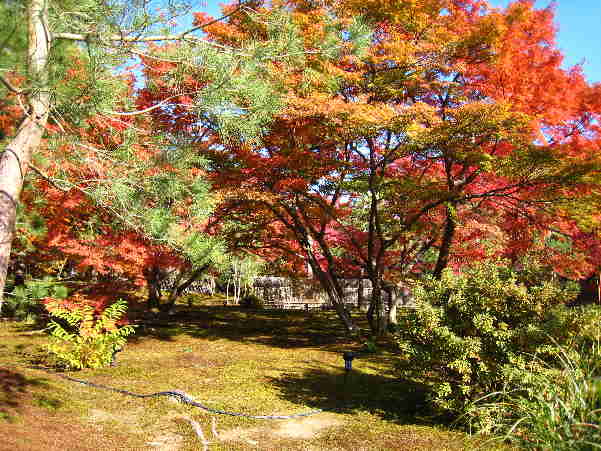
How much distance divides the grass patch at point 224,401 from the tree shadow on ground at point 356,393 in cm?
1

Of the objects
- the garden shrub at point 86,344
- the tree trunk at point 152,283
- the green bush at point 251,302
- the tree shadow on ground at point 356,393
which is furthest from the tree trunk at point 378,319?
the green bush at point 251,302

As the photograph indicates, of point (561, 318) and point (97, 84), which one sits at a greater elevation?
point (97, 84)

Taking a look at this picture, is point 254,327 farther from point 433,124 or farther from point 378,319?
point 433,124

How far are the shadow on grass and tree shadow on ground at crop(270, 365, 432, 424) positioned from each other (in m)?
3.20

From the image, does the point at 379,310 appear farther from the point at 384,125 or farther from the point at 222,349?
the point at 384,125

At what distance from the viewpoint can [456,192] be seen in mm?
9664

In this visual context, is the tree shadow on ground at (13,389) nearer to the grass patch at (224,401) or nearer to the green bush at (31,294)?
the grass patch at (224,401)

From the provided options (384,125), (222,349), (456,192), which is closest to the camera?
(384,125)

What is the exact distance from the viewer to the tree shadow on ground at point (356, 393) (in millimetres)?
5930

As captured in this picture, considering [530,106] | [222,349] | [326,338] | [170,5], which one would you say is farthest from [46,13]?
[326,338]

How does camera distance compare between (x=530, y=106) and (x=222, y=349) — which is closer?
→ (x=530, y=106)

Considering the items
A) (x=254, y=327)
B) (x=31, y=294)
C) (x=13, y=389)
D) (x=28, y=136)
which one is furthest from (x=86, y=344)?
(x=254, y=327)

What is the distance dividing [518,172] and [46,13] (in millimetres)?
7973

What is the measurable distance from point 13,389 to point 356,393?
4.41 m
